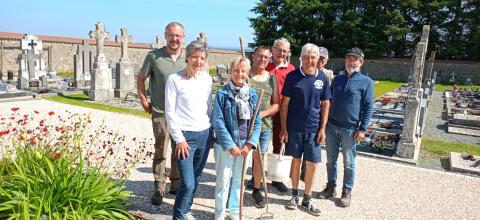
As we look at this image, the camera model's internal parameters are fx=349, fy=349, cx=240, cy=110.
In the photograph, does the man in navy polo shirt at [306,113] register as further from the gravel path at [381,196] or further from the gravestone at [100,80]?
the gravestone at [100,80]

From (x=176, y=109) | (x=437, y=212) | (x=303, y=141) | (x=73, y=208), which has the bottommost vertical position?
(x=437, y=212)

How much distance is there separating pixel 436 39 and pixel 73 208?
40.7m

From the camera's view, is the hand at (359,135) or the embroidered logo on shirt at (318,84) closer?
the embroidered logo on shirt at (318,84)

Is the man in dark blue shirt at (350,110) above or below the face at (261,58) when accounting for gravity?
below

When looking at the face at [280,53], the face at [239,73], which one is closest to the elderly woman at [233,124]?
the face at [239,73]

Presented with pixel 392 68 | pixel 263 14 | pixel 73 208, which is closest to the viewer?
pixel 73 208

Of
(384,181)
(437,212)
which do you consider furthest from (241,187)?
(384,181)

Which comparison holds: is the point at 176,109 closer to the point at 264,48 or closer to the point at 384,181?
the point at 264,48

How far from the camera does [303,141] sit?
412 centimetres

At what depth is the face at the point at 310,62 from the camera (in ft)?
12.7

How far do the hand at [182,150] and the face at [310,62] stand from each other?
5.48ft

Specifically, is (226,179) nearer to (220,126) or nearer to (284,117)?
(220,126)

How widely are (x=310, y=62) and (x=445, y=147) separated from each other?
6.07m

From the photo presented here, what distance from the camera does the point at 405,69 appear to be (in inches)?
1298
